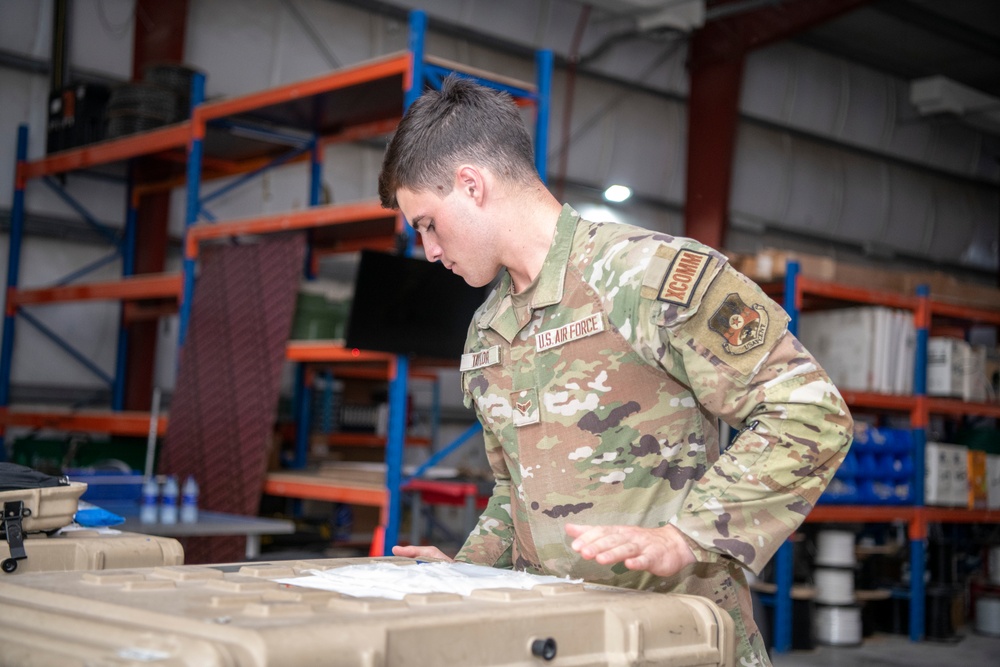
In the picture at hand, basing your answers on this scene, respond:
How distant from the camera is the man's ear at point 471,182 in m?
1.66

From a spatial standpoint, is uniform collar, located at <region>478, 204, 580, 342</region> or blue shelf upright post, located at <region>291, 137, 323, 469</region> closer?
uniform collar, located at <region>478, 204, 580, 342</region>

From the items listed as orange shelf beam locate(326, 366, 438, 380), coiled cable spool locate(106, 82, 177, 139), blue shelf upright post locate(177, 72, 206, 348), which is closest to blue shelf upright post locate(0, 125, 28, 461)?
coiled cable spool locate(106, 82, 177, 139)

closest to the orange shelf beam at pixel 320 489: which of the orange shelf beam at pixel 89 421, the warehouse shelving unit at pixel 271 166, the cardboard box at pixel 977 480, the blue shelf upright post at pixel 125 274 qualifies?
the warehouse shelving unit at pixel 271 166

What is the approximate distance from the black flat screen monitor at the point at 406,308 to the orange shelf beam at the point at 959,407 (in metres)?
3.66

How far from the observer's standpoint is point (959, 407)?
23.3 feet

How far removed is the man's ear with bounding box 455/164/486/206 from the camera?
1660 mm

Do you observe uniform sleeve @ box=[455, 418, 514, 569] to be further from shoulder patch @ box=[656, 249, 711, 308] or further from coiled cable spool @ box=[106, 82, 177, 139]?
coiled cable spool @ box=[106, 82, 177, 139]

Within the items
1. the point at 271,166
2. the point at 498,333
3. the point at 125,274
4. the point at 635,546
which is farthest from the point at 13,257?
the point at 635,546

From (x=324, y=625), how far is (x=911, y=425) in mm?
6512

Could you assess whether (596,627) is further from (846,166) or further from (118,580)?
(846,166)

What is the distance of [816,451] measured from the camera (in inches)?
55.2

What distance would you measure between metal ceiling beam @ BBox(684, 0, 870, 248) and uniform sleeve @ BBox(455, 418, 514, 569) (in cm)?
834

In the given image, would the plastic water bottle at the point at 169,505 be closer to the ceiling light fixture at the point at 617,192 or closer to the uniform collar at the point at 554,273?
the uniform collar at the point at 554,273

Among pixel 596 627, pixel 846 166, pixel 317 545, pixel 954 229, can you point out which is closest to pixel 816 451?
pixel 596 627
